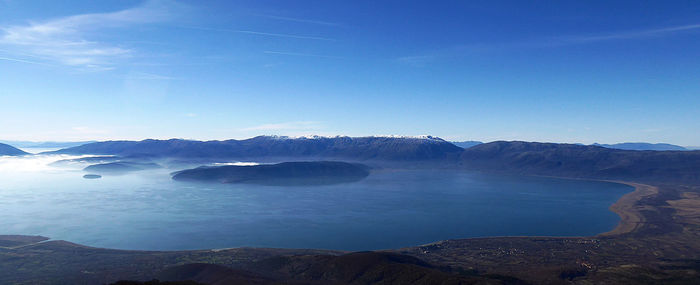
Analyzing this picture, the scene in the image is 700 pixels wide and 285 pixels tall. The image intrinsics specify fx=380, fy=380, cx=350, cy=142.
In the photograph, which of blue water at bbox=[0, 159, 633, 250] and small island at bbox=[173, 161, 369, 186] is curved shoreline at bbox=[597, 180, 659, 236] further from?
small island at bbox=[173, 161, 369, 186]

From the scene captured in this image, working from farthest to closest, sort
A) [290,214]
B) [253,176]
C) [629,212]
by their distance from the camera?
1. [253,176]
2. [629,212]
3. [290,214]

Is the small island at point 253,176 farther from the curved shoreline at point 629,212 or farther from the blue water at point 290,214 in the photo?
the curved shoreline at point 629,212

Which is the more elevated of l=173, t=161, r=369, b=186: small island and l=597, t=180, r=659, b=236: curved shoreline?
l=173, t=161, r=369, b=186: small island

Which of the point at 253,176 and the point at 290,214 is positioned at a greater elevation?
the point at 253,176

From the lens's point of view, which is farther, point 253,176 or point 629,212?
point 253,176

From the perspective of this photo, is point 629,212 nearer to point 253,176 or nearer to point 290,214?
point 290,214

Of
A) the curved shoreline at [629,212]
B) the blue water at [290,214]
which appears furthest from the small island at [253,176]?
the curved shoreline at [629,212]

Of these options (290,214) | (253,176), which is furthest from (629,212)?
(253,176)

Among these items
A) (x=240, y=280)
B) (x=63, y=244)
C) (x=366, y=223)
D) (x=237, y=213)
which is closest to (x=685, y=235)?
Answer: (x=366, y=223)

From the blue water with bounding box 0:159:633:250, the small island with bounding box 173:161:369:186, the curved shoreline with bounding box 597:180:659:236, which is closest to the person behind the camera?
the blue water with bounding box 0:159:633:250

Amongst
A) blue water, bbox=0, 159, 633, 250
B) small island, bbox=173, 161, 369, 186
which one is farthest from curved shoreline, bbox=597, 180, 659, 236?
small island, bbox=173, 161, 369, 186
